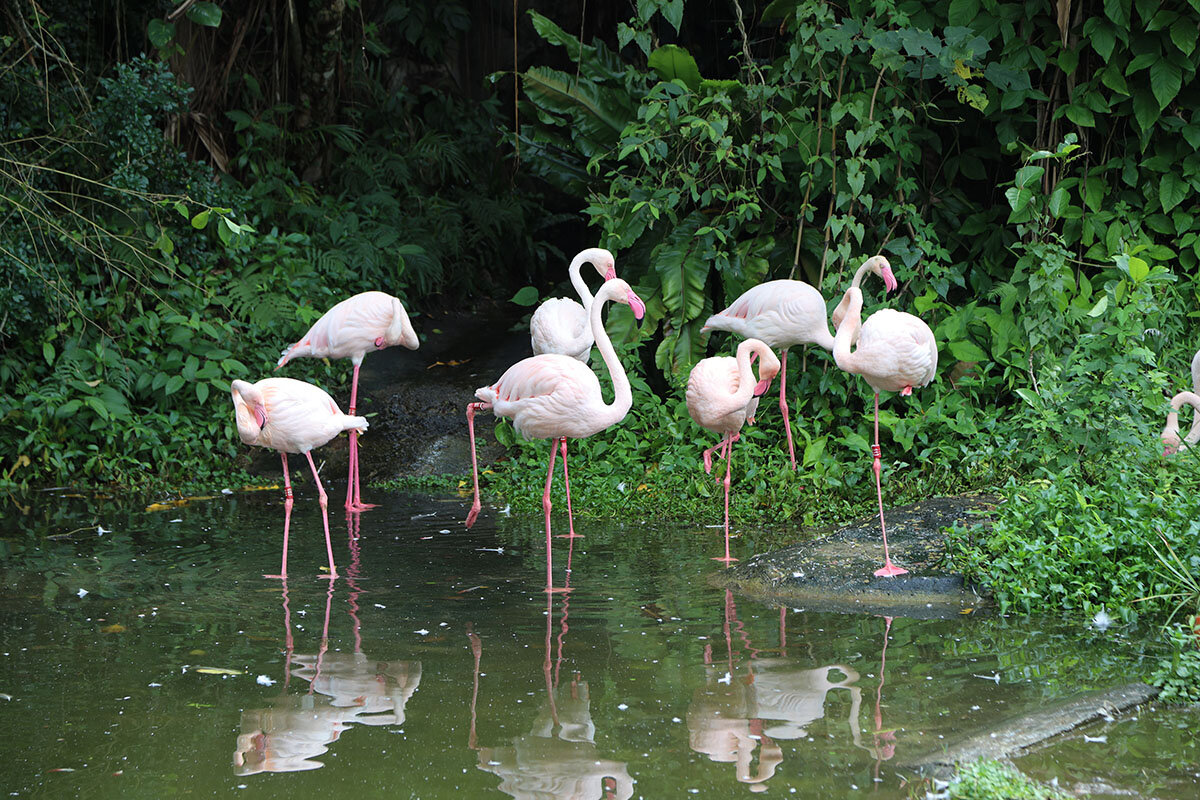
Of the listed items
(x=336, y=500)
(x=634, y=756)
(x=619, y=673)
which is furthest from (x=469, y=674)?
(x=336, y=500)

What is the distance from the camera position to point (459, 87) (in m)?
13.8

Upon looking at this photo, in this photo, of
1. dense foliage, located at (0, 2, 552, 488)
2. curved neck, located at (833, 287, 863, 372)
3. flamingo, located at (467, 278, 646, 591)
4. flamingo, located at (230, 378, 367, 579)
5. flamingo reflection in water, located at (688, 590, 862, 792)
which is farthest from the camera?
dense foliage, located at (0, 2, 552, 488)

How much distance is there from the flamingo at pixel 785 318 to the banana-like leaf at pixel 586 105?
2.38m

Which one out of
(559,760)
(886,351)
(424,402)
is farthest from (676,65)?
(559,760)

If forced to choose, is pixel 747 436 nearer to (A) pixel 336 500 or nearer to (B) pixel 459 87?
(A) pixel 336 500

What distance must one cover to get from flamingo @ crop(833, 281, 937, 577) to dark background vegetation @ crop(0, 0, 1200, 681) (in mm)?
665

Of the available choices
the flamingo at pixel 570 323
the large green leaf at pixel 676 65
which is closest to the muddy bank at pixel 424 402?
the flamingo at pixel 570 323

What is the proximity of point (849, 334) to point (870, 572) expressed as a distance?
1483 mm

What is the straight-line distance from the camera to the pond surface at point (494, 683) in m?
3.20

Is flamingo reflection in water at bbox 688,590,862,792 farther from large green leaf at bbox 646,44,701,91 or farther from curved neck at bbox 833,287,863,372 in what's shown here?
large green leaf at bbox 646,44,701,91

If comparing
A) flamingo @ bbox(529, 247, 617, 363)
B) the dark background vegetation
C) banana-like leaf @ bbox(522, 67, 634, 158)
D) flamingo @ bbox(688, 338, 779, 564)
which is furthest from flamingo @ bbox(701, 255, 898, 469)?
banana-like leaf @ bbox(522, 67, 634, 158)

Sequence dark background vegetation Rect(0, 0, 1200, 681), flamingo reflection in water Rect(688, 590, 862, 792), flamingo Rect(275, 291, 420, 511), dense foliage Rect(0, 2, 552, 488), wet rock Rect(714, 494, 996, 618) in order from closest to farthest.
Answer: flamingo reflection in water Rect(688, 590, 862, 792) < wet rock Rect(714, 494, 996, 618) < dark background vegetation Rect(0, 0, 1200, 681) < flamingo Rect(275, 291, 420, 511) < dense foliage Rect(0, 2, 552, 488)

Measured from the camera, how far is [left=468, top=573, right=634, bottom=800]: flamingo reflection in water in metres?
3.11

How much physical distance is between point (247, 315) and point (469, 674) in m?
6.07
